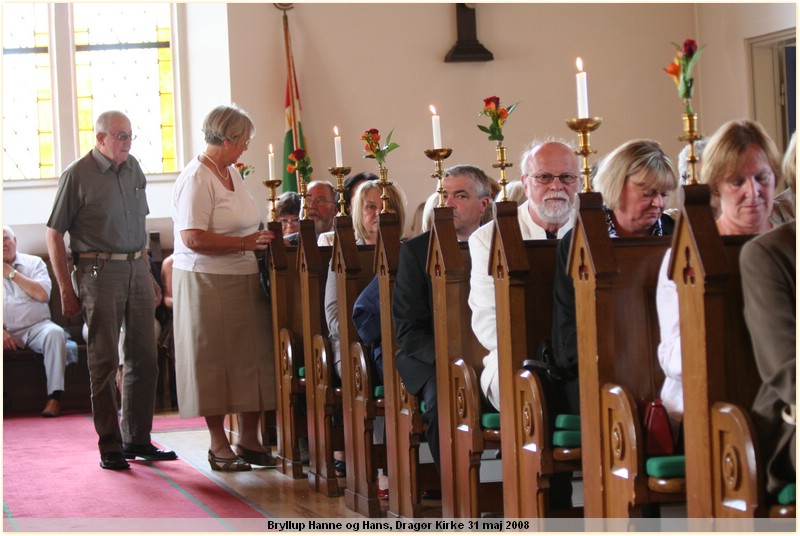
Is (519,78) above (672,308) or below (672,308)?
above

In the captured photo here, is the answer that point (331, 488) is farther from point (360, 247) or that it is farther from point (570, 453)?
point (570, 453)

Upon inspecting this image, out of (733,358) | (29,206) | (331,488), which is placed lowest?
(331,488)

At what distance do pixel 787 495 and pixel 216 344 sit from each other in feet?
10.9

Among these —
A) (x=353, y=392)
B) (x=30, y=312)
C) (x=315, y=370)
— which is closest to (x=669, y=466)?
(x=353, y=392)

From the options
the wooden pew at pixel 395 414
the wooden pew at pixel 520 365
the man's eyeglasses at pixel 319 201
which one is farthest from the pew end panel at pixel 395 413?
the man's eyeglasses at pixel 319 201

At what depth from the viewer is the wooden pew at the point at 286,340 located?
5.05m

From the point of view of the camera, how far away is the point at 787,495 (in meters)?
2.17

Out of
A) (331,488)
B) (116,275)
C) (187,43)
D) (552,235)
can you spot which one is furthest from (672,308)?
(187,43)

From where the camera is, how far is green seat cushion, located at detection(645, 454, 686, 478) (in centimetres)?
253

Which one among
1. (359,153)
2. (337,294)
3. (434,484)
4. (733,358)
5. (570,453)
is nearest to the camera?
(733,358)

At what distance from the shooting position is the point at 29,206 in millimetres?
9328

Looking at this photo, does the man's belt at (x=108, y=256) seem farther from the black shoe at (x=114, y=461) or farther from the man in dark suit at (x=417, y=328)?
the man in dark suit at (x=417, y=328)

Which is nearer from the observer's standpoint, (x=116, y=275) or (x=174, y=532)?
(x=174, y=532)

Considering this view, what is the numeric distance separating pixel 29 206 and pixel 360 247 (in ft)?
18.3
